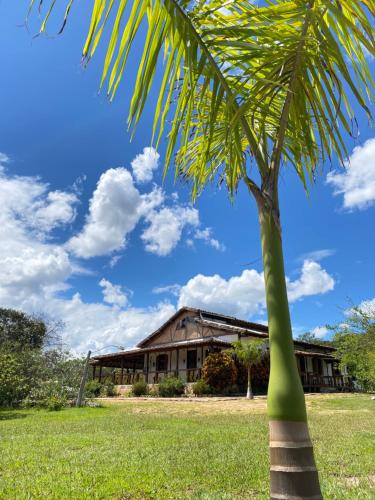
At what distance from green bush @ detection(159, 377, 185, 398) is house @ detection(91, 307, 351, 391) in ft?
4.23

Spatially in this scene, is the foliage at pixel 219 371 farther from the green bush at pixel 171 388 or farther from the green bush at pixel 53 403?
the green bush at pixel 53 403

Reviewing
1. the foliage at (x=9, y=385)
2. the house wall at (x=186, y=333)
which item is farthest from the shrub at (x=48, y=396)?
the house wall at (x=186, y=333)

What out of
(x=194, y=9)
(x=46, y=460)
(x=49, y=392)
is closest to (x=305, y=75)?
(x=194, y=9)

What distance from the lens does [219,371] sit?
72.9 feet

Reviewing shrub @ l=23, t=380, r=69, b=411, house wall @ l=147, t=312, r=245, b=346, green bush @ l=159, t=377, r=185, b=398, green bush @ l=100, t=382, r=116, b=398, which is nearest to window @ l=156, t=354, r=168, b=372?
house wall @ l=147, t=312, r=245, b=346

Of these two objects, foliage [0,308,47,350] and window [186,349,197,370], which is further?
foliage [0,308,47,350]

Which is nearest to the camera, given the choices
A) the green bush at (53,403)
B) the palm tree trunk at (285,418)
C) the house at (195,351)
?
the palm tree trunk at (285,418)

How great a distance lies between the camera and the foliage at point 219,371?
22203mm

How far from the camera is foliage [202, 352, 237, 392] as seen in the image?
2220cm

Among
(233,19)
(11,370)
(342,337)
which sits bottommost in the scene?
(11,370)

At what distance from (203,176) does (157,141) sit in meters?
0.80

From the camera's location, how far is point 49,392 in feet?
60.5

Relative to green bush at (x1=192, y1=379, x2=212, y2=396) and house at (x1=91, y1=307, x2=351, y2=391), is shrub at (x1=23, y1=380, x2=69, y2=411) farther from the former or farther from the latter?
house at (x1=91, y1=307, x2=351, y2=391)

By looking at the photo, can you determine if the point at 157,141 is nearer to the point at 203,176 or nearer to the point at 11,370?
the point at 203,176
